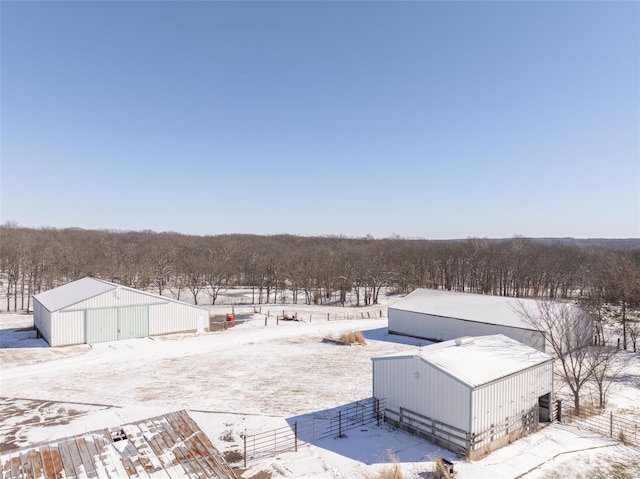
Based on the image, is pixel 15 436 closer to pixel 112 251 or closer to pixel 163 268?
pixel 163 268

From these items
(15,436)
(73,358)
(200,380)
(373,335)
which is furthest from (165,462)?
(373,335)

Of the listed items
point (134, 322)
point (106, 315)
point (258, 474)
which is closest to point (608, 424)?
point (258, 474)

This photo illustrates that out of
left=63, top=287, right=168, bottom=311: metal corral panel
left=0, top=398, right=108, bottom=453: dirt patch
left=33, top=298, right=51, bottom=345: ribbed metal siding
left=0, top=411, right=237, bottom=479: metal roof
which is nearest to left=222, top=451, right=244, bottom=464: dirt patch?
left=0, top=411, right=237, bottom=479: metal roof

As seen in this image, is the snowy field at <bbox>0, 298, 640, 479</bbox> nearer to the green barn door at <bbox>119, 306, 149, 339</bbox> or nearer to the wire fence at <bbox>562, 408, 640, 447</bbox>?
the wire fence at <bbox>562, 408, 640, 447</bbox>

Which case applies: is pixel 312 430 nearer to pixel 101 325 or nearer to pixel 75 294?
pixel 101 325

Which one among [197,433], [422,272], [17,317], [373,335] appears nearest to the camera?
[197,433]

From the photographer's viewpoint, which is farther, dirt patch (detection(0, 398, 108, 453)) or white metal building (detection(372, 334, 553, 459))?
dirt patch (detection(0, 398, 108, 453))

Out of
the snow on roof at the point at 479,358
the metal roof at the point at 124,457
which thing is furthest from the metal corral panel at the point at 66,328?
the snow on roof at the point at 479,358
